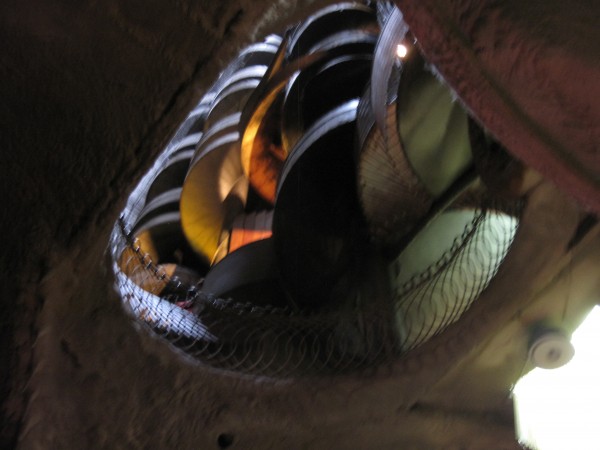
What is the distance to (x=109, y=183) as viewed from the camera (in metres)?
2.94

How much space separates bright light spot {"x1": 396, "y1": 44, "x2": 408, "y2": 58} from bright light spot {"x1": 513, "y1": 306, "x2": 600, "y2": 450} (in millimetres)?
2570

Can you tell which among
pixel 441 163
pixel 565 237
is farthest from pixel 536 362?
pixel 441 163

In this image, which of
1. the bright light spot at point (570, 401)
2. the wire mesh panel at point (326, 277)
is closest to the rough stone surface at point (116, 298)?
the wire mesh panel at point (326, 277)

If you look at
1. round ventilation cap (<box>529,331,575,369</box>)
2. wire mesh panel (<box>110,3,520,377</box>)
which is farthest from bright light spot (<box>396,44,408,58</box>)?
round ventilation cap (<box>529,331,575,369</box>)

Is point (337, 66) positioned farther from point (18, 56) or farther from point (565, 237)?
point (18, 56)

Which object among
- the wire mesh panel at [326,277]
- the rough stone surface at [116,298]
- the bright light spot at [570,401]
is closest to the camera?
the rough stone surface at [116,298]

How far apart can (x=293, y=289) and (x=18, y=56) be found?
191 inches

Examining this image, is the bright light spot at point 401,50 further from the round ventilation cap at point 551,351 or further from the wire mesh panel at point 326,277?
the round ventilation cap at point 551,351

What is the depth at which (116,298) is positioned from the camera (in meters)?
3.75

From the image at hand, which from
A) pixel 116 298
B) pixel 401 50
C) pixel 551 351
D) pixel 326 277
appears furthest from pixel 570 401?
pixel 326 277

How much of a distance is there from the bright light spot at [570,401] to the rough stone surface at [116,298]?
14.4 inches

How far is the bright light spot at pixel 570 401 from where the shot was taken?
154 inches

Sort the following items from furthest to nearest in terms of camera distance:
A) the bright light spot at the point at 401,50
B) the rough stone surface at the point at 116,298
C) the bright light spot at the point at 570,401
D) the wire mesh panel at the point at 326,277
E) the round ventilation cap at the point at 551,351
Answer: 1. the bright light spot at the point at 401,50
2. the wire mesh panel at the point at 326,277
3. the round ventilation cap at the point at 551,351
4. the bright light spot at the point at 570,401
5. the rough stone surface at the point at 116,298

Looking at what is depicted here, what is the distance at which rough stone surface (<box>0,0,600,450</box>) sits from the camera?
2.53 m
